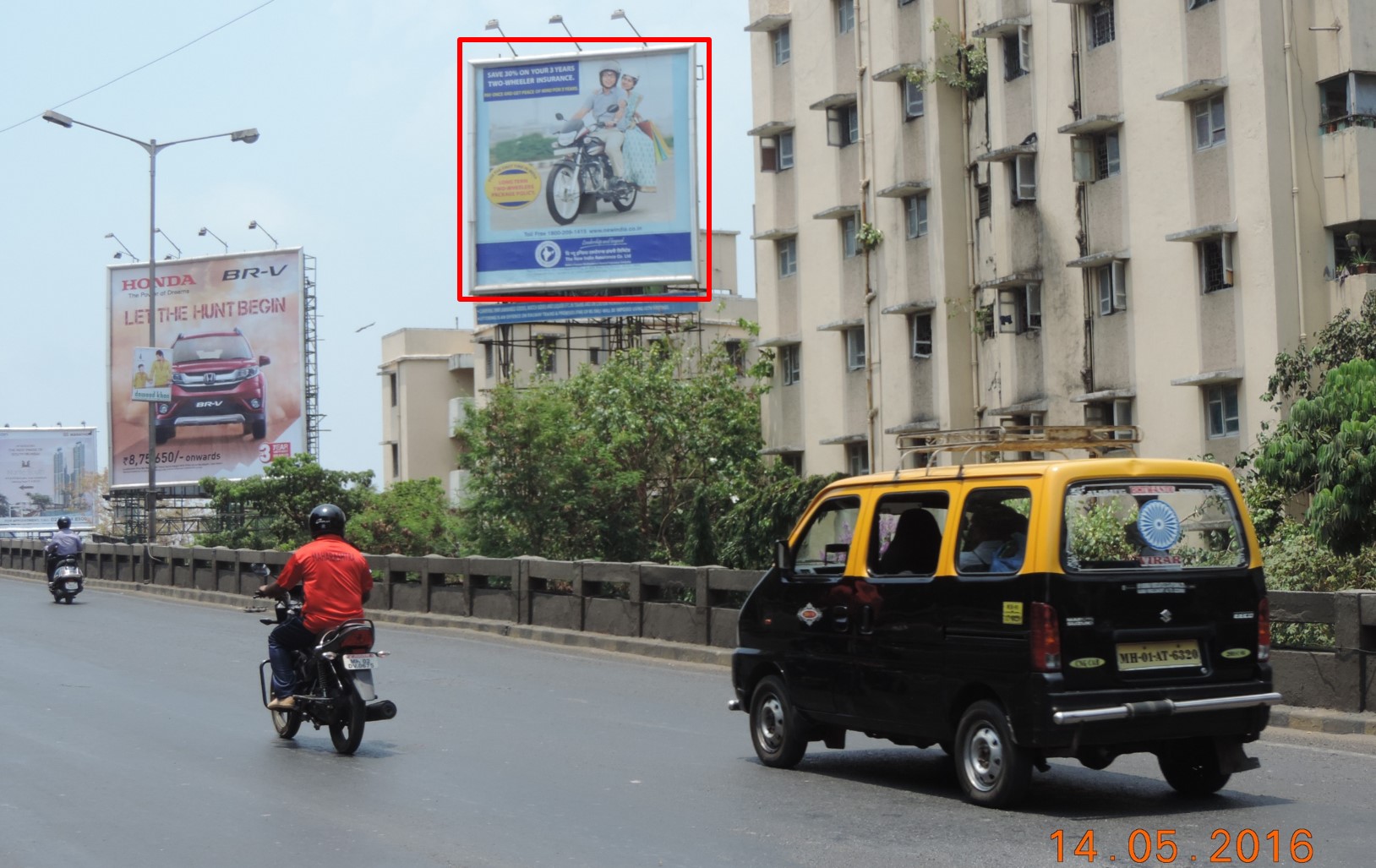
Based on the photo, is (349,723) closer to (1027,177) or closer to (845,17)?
(1027,177)

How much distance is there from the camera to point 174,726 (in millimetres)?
13133

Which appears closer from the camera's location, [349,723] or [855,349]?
[349,723]

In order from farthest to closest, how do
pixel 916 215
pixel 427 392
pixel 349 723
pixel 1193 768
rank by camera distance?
pixel 427 392 < pixel 916 215 < pixel 349 723 < pixel 1193 768

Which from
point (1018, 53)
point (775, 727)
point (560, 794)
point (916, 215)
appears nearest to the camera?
point (560, 794)

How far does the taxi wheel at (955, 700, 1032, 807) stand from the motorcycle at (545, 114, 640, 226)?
3553 centimetres

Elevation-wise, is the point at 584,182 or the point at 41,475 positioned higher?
the point at 584,182

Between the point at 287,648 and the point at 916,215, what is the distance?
23.9 meters

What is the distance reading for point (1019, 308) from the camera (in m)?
31.5

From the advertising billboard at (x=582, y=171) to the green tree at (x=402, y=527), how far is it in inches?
301

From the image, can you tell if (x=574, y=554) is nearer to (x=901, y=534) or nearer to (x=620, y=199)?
(x=620, y=199)

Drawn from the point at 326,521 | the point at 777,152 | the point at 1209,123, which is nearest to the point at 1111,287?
the point at 1209,123

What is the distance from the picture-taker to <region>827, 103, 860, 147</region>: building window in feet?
119

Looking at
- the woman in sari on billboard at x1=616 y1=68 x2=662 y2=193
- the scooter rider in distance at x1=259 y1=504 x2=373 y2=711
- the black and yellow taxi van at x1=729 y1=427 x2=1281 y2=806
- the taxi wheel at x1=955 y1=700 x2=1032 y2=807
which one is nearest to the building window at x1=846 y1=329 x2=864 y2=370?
the woman in sari on billboard at x1=616 y1=68 x2=662 y2=193

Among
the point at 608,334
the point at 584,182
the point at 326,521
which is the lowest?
the point at 326,521
